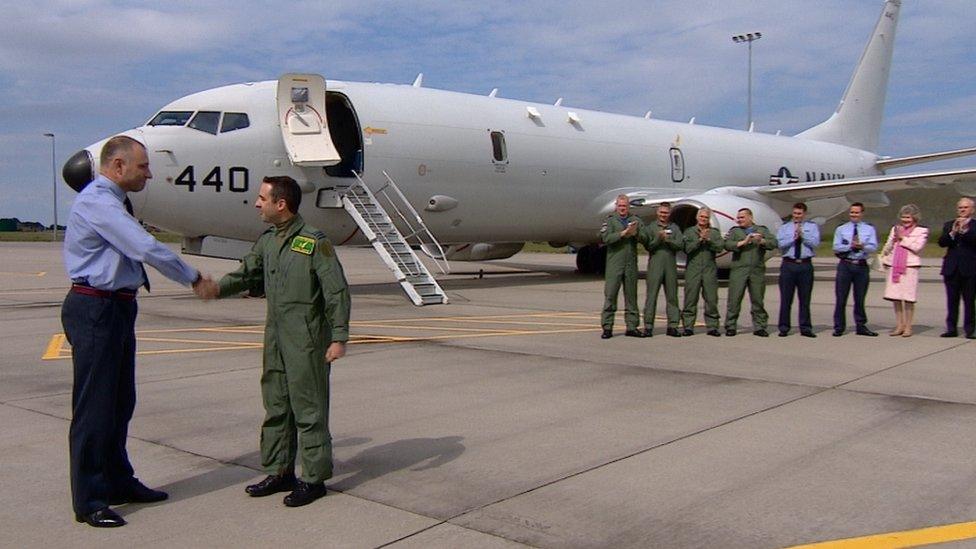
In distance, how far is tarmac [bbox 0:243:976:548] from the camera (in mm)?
3844

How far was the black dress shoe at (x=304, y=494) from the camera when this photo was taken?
4.15 meters

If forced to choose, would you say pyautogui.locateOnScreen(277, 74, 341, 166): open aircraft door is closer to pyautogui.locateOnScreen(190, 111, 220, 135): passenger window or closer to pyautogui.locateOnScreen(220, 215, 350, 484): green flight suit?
pyautogui.locateOnScreen(190, 111, 220, 135): passenger window

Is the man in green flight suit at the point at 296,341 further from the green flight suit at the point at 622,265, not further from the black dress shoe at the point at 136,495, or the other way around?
the green flight suit at the point at 622,265

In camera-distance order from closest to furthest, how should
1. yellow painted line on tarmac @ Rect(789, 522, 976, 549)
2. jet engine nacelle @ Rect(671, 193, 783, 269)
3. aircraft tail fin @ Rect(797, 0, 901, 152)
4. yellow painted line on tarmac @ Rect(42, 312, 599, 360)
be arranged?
yellow painted line on tarmac @ Rect(789, 522, 976, 549) < yellow painted line on tarmac @ Rect(42, 312, 599, 360) < jet engine nacelle @ Rect(671, 193, 783, 269) < aircraft tail fin @ Rect(797, 0, 901, 152)

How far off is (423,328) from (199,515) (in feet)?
22.5

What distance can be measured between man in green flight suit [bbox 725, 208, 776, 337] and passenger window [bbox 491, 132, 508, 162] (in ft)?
21.3

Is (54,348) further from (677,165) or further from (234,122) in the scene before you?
(677,165)

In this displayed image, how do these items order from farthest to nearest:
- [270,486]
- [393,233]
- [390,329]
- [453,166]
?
[453,166]
[393,233]
[390,329]
[270,486]

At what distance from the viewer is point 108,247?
13.3ft

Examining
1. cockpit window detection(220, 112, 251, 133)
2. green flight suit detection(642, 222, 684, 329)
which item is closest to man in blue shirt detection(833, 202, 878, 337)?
green flight suit detection(642, 222, 684, 329)

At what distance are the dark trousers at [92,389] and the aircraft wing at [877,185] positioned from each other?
53.3ft

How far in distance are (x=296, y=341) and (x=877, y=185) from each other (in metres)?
16.4

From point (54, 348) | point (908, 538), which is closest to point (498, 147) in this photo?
point (54, 348)

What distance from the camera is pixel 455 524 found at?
3.89m
